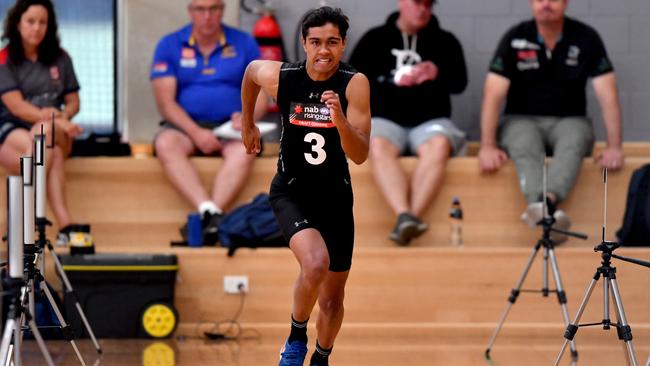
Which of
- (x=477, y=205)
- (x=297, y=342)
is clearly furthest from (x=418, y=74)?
(x=297, y=342)

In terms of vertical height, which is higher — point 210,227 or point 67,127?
point 67,127

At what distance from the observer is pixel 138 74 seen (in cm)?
848

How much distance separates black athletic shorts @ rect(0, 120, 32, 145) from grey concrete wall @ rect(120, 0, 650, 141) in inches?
45.6

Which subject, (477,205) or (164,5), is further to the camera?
(164,5)

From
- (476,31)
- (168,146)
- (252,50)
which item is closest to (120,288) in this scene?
(168,146)

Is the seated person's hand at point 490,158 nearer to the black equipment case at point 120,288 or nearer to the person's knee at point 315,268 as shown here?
the black equipment case at point 120,288

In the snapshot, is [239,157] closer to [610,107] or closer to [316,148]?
[610,107]

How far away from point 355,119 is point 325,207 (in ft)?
1.36

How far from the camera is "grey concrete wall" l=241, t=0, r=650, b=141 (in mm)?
8594

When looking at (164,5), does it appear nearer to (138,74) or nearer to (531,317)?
(138,74)

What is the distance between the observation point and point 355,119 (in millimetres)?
4781

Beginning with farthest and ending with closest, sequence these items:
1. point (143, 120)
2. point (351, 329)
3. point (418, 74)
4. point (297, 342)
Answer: point (143, 120) < point (418, 74) < point (351, 329) < point (297, 342)

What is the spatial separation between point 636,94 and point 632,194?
5.24 feet

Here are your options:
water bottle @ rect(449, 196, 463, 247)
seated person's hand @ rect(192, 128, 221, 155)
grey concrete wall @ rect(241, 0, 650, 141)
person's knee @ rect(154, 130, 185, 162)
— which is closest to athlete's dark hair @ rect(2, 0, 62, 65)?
person's knee @ rect(154, 130, 185, 162)
